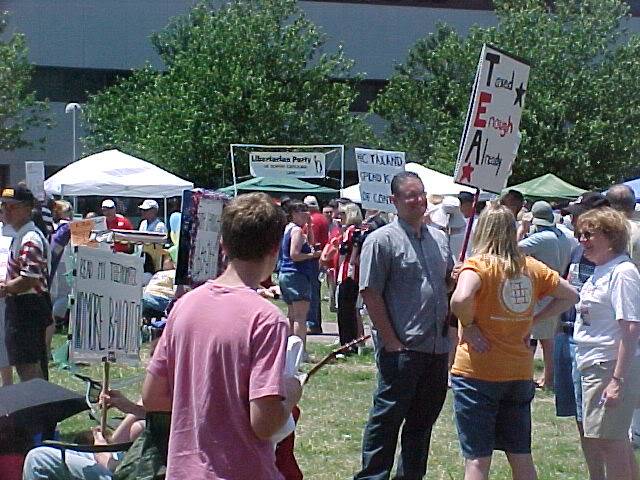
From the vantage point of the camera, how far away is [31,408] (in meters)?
5.08

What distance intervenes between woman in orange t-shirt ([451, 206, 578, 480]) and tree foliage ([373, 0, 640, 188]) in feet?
89.6

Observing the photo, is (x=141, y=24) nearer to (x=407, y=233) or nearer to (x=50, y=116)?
(x=50, y=116)

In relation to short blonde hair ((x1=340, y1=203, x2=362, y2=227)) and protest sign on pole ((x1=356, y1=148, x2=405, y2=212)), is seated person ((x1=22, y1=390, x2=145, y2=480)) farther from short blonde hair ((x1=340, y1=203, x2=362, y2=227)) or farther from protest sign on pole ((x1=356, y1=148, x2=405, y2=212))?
short blonde hair ((x1=340, y1=203, x2=362, y2=227))

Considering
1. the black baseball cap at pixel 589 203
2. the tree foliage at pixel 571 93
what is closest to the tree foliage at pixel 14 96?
the tree foliage at pixel 571 93

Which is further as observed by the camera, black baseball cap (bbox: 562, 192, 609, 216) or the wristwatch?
black baseball cap (bbox: 562, 192, 609, 216)

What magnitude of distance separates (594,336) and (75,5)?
37.0 m

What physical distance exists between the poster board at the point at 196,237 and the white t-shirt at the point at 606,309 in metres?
1.99

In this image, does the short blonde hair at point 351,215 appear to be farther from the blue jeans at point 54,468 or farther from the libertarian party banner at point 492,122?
the blue jeans at point 54,468

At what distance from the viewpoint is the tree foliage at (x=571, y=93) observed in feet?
108

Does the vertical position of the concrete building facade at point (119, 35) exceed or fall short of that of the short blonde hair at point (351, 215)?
it exceeds it

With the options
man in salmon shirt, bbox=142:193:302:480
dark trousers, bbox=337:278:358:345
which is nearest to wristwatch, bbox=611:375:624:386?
man in salmon shirt, bbox=142:193:302:480

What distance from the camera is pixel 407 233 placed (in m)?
6.24

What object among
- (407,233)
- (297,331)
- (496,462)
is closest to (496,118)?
(407,233)

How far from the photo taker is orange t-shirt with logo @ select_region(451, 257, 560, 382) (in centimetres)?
549
